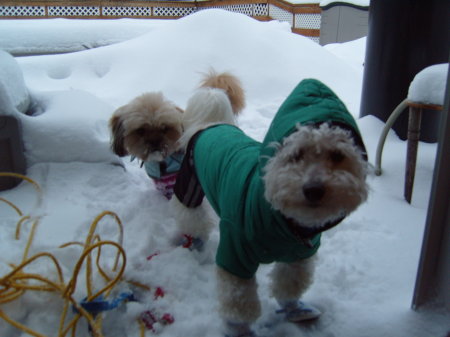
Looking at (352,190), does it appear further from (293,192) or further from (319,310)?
(319,310)

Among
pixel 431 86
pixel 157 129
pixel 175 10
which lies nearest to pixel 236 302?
pixel 157 129

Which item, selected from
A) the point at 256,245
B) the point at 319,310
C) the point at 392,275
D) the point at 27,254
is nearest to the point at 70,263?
the point at 27,254

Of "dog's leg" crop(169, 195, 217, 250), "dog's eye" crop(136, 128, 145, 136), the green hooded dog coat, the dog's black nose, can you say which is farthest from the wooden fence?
the dog's black nose

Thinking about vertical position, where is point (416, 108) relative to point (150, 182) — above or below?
above

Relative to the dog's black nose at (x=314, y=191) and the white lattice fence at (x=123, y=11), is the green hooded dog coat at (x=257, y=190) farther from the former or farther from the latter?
the white lattice fence at (x=123, y=11)

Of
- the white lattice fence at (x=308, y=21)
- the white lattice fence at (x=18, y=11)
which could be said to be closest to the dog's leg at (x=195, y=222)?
the white lattice fence at (x=18, y=11)

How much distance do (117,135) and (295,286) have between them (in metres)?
1.85

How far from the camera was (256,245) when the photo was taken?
4.83 feet

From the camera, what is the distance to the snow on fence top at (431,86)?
8.12 feet

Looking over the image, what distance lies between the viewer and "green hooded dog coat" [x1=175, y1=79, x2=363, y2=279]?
130 centimetres

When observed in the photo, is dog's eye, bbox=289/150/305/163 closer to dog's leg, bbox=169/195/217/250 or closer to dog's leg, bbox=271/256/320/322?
dog's leg, bbox=271/256/320/322

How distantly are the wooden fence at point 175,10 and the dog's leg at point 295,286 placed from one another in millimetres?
16256

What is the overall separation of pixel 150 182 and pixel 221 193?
1853mm

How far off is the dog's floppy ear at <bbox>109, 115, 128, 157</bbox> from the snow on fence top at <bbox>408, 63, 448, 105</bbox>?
7.08 feet
